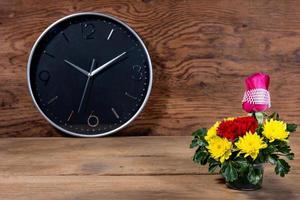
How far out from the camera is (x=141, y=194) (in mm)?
864

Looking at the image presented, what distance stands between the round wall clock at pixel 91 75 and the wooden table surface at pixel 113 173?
0.28ft

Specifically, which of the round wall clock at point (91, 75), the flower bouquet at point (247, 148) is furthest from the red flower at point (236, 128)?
the round wall clock at point (91, 75)

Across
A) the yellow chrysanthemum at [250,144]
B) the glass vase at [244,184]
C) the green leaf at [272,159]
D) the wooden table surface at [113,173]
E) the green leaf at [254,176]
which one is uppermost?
the yellow chrysanthemum at [250,144]

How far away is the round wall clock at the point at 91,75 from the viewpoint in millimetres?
1449

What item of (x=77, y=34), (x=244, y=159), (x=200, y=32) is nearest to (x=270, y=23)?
(x=200, y=32)

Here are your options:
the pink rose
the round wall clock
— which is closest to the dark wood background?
the round wall clock

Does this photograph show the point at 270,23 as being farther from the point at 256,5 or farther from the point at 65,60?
the point at 65,60

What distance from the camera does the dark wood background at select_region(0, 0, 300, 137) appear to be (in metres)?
1.50

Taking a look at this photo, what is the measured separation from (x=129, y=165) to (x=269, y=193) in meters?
0.37

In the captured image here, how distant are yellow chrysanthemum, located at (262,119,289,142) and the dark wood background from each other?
2.17 feet

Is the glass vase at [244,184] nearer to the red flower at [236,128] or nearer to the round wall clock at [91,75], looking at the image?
A: the red flower at [236,128]

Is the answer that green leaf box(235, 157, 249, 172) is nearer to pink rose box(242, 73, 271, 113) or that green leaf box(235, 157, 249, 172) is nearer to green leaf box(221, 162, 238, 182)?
green leaf box(221, 162, 238, 182)

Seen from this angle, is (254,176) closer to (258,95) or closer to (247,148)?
(247,148)

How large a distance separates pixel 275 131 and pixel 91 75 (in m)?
0.77
